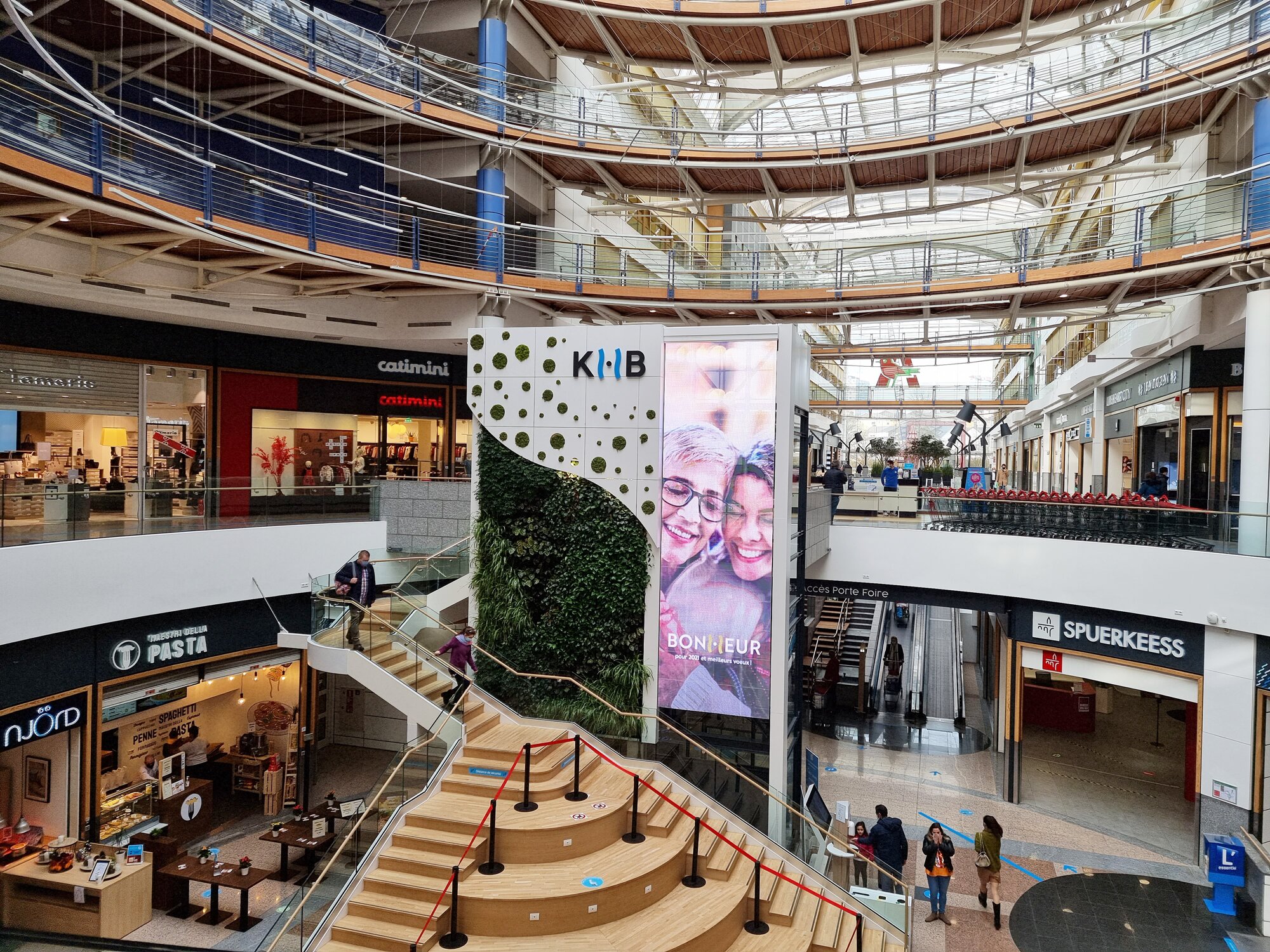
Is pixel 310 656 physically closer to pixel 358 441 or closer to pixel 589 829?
pixel 589 829

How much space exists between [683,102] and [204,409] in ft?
57.2

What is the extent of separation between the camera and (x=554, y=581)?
12797 millimetres

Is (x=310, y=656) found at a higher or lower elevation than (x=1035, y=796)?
higher

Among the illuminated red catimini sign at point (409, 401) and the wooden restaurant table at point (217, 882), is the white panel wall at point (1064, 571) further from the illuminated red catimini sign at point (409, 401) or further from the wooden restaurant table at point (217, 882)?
the illuminated red catimini sign at point (409, 401)

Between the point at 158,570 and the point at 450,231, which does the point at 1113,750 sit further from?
the point at 450,231

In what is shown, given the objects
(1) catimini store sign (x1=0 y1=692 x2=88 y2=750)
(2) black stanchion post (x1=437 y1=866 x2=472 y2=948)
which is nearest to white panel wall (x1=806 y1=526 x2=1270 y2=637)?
(2) black stanchion post (x1=437 y1=866 x2=472 y2=948)

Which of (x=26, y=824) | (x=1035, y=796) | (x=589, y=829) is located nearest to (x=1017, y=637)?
(x=1035, y=796)

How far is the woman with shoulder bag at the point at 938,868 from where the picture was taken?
9.80 m

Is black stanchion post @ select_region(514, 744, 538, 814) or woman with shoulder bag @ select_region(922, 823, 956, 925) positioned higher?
black stanchion post @ select_region(514, 744, 538, 814)

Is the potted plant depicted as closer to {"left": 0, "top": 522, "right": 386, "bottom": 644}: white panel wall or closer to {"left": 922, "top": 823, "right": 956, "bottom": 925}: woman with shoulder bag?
{"left": 0, "top": 522, "right": 386, "bottom": 644}: white panel wall

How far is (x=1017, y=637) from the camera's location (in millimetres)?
13906

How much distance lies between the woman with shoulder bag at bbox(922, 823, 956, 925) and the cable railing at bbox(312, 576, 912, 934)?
49 cm

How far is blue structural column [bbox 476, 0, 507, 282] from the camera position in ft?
56.4

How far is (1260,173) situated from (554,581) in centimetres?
1268
